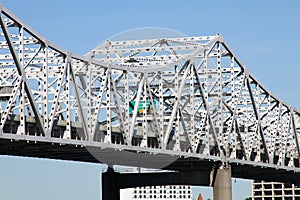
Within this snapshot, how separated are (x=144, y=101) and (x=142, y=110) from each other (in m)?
3.11

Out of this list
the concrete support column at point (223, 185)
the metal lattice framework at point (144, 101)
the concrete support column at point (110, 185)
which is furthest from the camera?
the concrete support column at point (110, 185)

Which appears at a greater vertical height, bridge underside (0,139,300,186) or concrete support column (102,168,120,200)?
bridge underside (0,139,300,186)

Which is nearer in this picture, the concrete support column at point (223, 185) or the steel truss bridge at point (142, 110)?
the steel truss bridge at point (142, 110)

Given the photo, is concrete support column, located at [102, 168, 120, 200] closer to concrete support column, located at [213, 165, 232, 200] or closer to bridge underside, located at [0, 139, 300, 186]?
bridge underside, located at [0, 139, 300, 186]

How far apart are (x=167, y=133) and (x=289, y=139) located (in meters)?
53.3

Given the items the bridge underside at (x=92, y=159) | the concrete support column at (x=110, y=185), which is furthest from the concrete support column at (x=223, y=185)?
the concrete support column at (x=110, y=185)

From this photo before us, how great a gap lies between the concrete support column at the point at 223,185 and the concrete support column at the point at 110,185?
1318cm

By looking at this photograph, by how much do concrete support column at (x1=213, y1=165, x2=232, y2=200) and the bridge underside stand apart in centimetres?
126

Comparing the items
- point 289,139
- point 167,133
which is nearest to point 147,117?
point 167,133

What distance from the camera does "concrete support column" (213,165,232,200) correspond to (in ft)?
395

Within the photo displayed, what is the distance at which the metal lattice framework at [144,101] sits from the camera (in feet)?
281

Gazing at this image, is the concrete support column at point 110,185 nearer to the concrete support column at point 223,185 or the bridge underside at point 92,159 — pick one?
the bridge underside at point 92,159

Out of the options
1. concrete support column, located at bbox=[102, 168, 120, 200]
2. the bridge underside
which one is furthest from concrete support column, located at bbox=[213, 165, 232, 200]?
concrete support column, located at bbox=[102, 168, 120, 200]

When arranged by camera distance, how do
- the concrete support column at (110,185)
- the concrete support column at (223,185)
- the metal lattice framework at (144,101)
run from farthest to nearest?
1. the concrete support column at (110,185)
2. the concrete support column at (223,185)
3. the metal lattice framework at (144,101)
